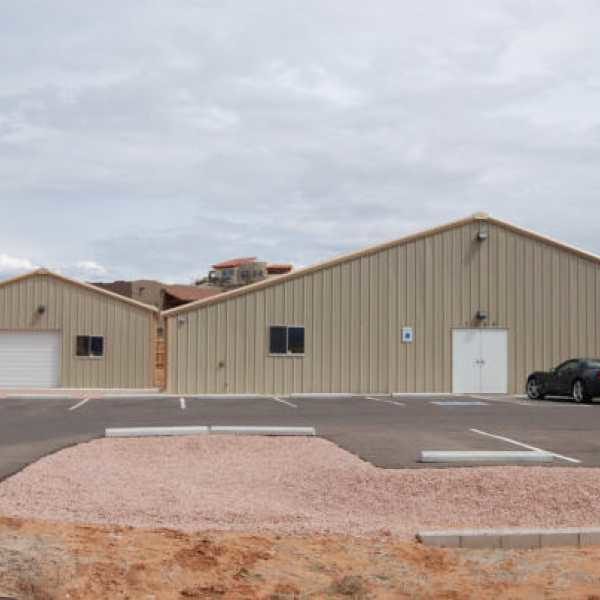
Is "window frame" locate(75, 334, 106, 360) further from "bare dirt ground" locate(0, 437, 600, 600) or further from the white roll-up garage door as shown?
"bare dirt ground" locate(0, 437, 600, 600)

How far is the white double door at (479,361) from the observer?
104 feet

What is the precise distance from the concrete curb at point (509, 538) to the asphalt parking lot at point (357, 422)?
3.62 metres

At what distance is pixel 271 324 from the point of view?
31031 millimetres

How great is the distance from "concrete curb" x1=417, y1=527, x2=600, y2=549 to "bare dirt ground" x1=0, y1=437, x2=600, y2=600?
0.10 metres

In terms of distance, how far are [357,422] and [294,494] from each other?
8058 millimetres

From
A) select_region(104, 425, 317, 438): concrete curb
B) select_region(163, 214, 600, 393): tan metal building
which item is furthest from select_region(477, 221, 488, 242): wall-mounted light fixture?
select_region(104, 425, 317, 438): concrete curb

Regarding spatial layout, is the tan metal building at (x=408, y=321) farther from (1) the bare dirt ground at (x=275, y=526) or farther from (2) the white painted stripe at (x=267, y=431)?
(1) the bare dirt ground at (x=275, y=526)

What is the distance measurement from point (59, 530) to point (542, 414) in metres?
14.5

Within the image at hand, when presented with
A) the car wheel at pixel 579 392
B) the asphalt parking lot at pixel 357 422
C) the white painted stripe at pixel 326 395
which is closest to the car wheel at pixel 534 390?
the car wheel at pixel 579 392

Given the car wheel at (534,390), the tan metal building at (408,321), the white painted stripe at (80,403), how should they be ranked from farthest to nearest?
the tan metal building at (408,321) → the car wheel at (534,390) → the white painted stripe at (80,403)

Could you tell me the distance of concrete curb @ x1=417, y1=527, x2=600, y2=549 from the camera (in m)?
7.70

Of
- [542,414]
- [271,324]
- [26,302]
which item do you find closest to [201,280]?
[26,302]

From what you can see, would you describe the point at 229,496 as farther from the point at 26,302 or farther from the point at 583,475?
the point at 26,302

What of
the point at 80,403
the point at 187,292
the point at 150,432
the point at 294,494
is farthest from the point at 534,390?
the point at 187,292
